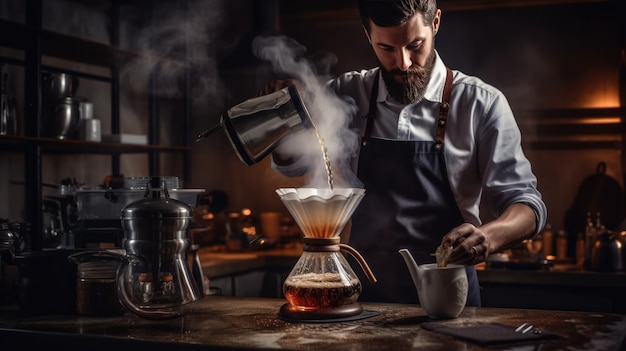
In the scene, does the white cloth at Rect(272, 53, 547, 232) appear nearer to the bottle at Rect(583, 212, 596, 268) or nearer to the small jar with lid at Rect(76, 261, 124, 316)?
the small jar with lid at Rect(76, 261, 124, 316)

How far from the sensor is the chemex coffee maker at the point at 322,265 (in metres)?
1.87

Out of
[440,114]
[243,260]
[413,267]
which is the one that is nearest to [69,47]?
[243,260]

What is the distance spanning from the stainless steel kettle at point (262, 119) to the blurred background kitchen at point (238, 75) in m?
2.04

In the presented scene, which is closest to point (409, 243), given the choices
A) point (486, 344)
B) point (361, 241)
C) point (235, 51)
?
point (361, 241)

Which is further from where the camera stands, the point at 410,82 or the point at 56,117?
the point at 56,117

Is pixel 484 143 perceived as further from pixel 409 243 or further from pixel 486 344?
pixel 486 344

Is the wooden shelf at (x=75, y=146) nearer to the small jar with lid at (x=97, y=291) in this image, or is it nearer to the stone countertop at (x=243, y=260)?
the stone countertop at (x=243, y=260)

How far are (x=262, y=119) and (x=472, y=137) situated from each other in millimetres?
805

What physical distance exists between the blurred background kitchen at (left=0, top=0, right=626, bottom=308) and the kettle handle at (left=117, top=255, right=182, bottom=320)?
6.86 ft

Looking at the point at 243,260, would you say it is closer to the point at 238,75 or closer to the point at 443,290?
the point at 238,75

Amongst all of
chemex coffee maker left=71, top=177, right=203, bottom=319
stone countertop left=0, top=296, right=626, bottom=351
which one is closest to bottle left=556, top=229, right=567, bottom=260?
stone countertop left=0, top=296, right=626, bottom=351

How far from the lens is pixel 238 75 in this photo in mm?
Answer: 5504

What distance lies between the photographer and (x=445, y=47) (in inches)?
196

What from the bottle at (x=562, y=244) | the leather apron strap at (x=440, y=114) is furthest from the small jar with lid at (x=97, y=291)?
the bottle at (x=562, y=244)
